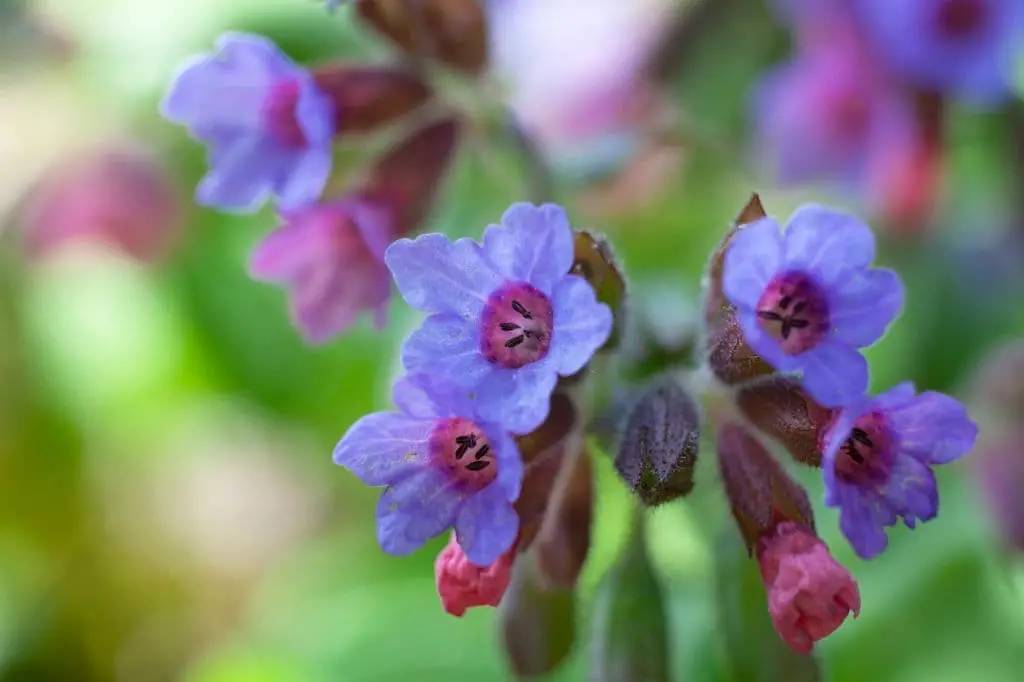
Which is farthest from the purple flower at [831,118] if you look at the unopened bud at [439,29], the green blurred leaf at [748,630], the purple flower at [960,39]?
the green blurred leaf at [748,630]

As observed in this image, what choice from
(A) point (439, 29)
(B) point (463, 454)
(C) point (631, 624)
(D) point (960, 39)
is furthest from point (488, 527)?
(D) point (960, 39)

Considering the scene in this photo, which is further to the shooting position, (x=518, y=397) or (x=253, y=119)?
(x=253, y=119)

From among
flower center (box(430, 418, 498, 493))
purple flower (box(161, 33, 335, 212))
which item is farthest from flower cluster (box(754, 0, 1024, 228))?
flower center (box(430, 418, 498, 493))

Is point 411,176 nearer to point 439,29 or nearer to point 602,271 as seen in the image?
point 439,29

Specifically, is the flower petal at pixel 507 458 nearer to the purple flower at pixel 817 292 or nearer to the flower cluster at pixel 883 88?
the purple flower at pixel 817 292

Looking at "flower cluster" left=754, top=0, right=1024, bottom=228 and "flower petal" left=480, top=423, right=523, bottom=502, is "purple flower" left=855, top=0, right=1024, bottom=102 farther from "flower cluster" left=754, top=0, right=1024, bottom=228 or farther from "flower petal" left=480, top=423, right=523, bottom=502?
"flower petal" left=480, top=423, right=523, bottom=502

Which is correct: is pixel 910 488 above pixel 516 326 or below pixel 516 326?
below
